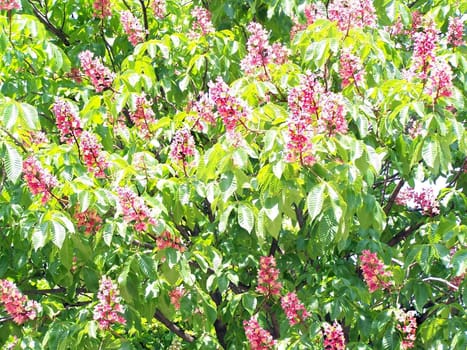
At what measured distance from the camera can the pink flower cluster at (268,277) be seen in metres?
4.05

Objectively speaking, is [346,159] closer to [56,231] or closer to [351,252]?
[56,231]

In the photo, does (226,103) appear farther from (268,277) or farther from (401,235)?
(401,235)

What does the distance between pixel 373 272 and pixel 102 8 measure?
2.72 m

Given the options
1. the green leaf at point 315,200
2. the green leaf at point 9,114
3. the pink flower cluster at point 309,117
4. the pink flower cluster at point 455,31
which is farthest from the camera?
the pink flower cluster at point 455,31

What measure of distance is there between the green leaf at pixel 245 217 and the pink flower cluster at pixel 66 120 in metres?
0.92

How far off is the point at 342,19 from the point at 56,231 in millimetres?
1819

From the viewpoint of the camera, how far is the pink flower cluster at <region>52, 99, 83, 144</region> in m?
3.49

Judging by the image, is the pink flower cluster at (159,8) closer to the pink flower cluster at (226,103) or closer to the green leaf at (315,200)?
the pink flower cluster at (226,103)

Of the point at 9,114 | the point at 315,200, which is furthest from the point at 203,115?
the point at 315,200

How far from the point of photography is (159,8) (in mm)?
5316

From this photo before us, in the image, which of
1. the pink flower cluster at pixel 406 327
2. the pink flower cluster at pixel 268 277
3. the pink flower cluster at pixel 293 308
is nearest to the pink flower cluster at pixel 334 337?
the pink flower cluster at pixel 293 308

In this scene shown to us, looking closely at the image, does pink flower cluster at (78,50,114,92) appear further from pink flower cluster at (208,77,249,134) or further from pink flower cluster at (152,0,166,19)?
pink flower cluster at (152,0,166,19)

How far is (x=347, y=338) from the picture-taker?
4.70 m

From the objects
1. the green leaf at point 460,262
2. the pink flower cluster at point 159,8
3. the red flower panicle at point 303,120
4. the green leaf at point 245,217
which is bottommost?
the green leaf at point 460,262
